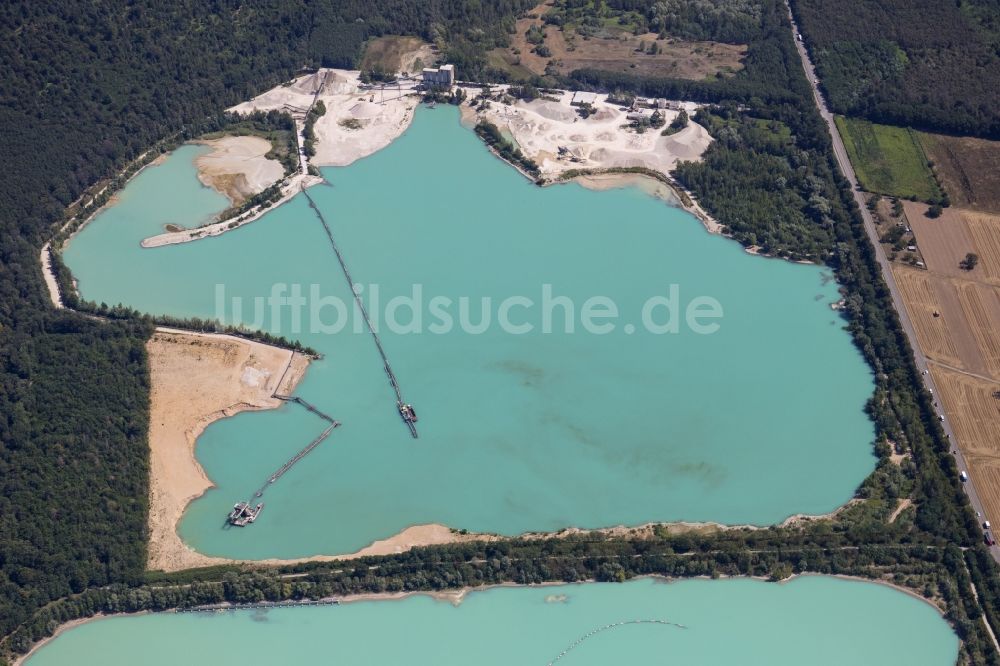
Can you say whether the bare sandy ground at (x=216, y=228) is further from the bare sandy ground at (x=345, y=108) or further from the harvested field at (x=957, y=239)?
the harvested field at (x=957, y=239)

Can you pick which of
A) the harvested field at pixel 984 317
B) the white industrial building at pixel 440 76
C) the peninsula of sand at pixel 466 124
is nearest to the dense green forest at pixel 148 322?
the white industrial building at pixel 440 76

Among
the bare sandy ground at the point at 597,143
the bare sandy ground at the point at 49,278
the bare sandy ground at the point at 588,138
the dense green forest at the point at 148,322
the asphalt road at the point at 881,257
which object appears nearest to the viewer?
the dense green forest at the point at 148,322

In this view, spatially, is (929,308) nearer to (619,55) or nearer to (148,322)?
(619,55)

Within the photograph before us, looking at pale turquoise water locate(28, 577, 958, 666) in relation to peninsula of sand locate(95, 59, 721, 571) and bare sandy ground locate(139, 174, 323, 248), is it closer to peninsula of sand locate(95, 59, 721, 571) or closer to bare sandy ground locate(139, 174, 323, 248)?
peninsula of sand locate(95, 59, 721, 571)

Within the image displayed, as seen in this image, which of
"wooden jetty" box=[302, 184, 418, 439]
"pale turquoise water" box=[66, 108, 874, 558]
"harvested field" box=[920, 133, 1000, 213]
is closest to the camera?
"pale turquoise water" box=[66, 108, 874, 558]

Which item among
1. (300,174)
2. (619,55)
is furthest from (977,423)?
(300,174)

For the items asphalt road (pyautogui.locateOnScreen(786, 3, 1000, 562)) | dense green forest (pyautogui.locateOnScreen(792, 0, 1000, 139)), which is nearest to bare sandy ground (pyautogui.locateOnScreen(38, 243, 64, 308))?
asphalt road (pyautogui.locateOnScreen(786, 3, 1000, 562))

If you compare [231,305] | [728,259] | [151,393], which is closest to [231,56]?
[231,305]
